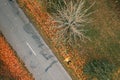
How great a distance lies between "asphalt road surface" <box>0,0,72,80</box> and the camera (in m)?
26.4

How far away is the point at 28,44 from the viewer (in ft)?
87.7

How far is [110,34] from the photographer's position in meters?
27.6

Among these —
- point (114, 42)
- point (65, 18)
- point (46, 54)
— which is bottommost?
point (114, 42)

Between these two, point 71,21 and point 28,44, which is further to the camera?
point 28,44

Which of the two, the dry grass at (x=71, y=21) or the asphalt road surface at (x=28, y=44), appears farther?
the asphalt road surface at (x=28, y=44)

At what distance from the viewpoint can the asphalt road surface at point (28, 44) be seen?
2641 centimetres

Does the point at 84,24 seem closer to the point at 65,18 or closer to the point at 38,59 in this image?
the point at 65,18

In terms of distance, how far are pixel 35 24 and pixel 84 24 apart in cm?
408

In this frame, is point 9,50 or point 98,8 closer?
point 9,50

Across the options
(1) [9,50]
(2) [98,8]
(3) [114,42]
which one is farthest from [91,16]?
(1) [9,50]

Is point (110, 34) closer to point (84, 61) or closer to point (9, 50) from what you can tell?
point (84, 61)

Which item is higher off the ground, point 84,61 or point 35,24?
point 35,24

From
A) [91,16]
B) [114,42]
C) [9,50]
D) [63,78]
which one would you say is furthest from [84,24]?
[9,50]

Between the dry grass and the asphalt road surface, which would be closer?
the dry grass
